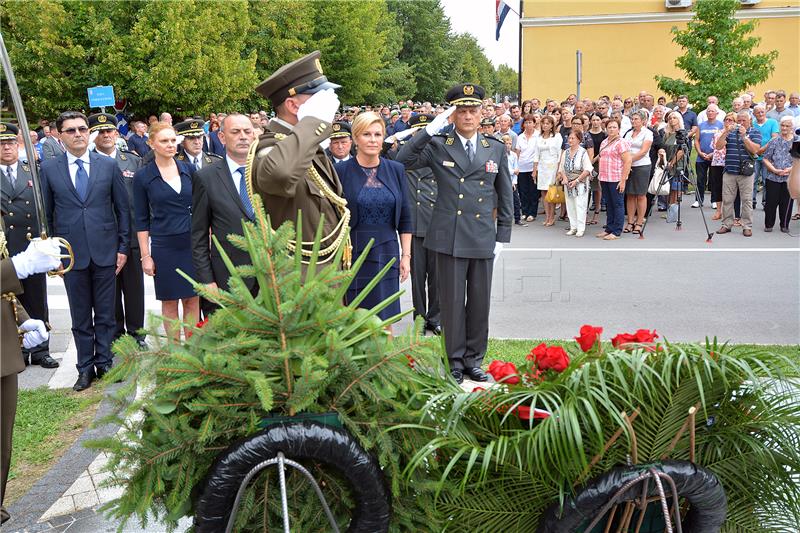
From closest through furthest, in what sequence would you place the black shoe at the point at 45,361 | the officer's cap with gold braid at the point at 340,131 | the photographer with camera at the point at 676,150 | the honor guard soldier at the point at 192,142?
the black shoe at the point at 45,361, the honor guard soldier at the point at 192,142, the officer's cap with gold braid at the point at 340,131, the photographer with camera at the point at 676,150

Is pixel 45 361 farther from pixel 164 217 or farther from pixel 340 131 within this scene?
pixel 340 131

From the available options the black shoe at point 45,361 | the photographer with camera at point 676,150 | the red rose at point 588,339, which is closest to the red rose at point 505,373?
the red rose at point 588,339

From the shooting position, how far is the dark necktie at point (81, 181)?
6.66m

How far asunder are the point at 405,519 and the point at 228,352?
0.77 meters

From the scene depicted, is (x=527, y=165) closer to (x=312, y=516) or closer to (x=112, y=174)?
(x=112, y=174)

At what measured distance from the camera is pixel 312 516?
262 centimetres

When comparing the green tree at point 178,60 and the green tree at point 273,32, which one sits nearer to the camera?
the green tree at point 178,60

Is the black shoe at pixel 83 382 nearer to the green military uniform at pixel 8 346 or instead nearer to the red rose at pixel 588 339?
the green military uniform at pixel 8 346

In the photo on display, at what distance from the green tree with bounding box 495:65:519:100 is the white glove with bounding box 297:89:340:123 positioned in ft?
391

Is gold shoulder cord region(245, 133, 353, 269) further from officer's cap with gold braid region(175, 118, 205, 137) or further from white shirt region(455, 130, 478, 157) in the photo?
officer's cap with gold braid region(175, 118, 205, 137)

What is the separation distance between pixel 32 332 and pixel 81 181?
9.76 feet

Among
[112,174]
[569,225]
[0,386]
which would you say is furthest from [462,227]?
[569,225]

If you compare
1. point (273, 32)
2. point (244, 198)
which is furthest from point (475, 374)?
point (273, 32)

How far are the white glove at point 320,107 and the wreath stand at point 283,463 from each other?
163 cm
